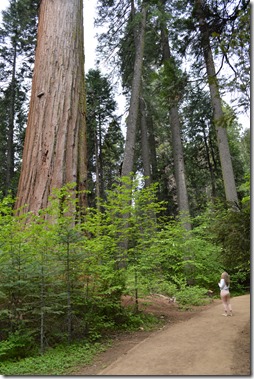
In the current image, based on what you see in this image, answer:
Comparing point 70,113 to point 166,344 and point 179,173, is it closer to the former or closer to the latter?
point 166,344

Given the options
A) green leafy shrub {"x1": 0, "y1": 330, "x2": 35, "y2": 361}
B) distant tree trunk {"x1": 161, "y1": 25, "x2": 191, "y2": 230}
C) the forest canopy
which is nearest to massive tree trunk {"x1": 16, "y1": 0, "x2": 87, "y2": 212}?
the forest canopy

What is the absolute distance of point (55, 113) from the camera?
19.4 ft

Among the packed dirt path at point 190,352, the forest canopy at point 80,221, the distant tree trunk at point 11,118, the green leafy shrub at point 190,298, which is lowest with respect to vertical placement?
the green leafy shrub at point 190,298

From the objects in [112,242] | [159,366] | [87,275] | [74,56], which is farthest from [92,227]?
[74,56]

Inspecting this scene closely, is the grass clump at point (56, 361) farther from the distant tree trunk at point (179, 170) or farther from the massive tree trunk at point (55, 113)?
the distant tree trunk at point (179, 170)

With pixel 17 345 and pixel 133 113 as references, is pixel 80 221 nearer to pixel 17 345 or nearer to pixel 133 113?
pixel 17 345

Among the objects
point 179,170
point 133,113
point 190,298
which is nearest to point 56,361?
point 190,298

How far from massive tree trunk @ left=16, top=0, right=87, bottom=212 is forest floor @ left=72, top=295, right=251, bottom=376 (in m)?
2.69

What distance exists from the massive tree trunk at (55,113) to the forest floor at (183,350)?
2.69m

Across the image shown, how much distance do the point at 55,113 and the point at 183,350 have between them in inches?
183

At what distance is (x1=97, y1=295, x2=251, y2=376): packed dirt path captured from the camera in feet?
10.2

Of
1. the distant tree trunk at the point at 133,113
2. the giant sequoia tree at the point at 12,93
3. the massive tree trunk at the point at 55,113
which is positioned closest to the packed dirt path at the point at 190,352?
the massive tree trunk at the point at 55,113

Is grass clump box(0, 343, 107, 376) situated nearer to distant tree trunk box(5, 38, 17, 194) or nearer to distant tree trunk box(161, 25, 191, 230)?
distant tree trunk box(161, 25, 191, 230)

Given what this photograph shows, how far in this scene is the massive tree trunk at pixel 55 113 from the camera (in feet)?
18.1
